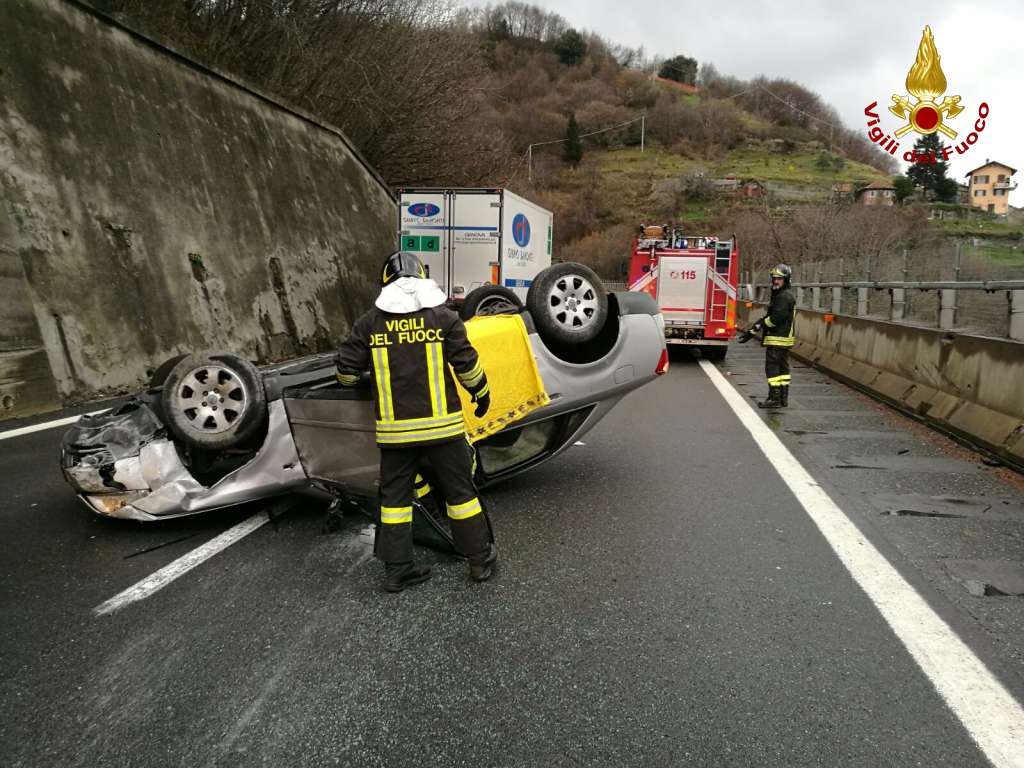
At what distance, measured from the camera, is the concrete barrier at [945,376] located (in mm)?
6426

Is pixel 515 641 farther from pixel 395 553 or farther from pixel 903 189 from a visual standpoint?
pixel 903 189

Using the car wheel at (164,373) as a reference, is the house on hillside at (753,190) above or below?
above

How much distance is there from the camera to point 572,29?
133250 mm

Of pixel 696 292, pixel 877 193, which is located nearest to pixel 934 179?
pixel 877 193

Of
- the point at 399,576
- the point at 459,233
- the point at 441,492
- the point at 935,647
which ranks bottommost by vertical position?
the point at 935,647

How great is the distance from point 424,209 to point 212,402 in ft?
37.5

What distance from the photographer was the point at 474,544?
3.88m

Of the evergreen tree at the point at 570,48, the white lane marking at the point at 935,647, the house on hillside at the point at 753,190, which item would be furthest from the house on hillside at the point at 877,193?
the white lane marking at the point at 935,647

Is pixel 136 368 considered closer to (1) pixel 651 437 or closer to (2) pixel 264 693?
(1) pixel 651 437

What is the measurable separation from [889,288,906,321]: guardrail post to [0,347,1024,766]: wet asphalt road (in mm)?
4954

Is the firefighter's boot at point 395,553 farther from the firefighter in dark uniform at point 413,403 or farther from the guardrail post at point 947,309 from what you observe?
the guardrail post at point 947,309

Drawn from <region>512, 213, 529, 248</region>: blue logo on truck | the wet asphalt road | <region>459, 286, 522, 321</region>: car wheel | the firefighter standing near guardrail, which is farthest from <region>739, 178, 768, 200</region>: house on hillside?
the wet asphalt road

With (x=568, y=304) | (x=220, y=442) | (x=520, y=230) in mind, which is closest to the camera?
(x=220, y=442)

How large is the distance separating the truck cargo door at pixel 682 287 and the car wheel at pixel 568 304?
9.84 metres
